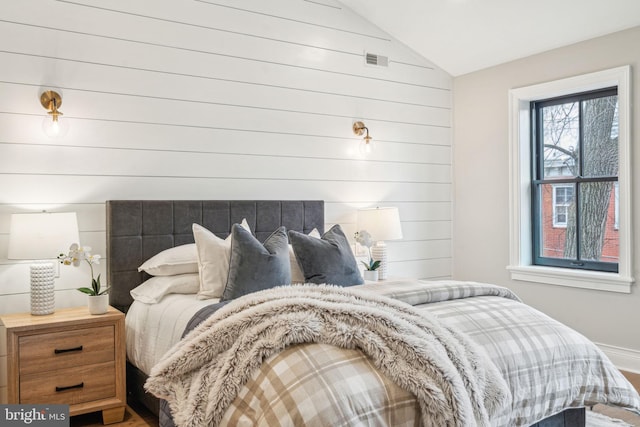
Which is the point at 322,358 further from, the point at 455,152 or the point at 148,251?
the point at 455,152

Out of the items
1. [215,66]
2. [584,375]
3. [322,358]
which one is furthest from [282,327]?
[215,66]

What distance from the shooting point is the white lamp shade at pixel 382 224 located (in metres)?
4.42

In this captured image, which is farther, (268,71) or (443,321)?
(268,71)

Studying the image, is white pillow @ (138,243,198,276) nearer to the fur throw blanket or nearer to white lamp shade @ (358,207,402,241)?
the fur throw blanket

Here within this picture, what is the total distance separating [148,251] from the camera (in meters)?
3.58

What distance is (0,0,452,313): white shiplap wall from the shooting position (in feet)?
10.9

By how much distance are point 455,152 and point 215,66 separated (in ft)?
7.83

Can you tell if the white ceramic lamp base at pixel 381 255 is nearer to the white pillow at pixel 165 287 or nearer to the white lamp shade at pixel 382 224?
the white lamp shade at pixel 382 224

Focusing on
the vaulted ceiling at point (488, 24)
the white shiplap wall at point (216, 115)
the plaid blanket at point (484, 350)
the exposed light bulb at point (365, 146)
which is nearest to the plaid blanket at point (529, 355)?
the plaid blanket at point (484, 350)

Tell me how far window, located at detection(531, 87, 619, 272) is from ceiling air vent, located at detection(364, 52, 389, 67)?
126 centimetres

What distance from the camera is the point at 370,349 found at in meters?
1.97

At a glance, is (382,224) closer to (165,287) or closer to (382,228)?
(382,228)

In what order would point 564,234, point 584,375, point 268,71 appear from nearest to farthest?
point 584,375 → point 268,71 → point 564,234

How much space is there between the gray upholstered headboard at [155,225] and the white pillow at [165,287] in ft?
0.50
